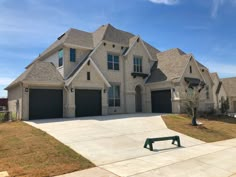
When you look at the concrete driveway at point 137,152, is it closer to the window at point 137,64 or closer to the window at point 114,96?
the window at point 114,96

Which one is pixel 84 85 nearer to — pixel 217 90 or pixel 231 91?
pixel 217 90

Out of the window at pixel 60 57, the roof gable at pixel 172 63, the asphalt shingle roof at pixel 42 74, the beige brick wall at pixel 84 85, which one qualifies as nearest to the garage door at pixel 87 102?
the beige brick wall at pixel 84 85

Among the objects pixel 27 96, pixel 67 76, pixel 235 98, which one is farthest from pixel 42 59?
pixel 235 98

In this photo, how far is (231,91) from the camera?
127 ft

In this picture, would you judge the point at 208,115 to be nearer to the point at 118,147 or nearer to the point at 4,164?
the point at 118,147

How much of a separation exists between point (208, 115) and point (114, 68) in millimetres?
11865

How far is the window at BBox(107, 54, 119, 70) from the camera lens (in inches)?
966

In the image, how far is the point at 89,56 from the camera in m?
22.3

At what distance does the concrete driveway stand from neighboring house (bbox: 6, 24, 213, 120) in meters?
6.22

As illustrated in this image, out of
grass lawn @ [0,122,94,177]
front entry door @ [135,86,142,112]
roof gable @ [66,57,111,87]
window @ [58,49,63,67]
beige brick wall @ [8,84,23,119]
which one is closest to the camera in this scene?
grass lawn @ [0,122,94,177]

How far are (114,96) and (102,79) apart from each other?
10.6 feet

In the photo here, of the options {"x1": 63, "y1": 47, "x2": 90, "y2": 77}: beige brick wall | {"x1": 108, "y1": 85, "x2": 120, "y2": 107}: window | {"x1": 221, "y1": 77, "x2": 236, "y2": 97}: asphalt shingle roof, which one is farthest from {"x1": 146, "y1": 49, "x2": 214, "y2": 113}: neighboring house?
{"x1": 221, "y1": 77, "x2": 236, "y2": 97}: asphalt shingle roof

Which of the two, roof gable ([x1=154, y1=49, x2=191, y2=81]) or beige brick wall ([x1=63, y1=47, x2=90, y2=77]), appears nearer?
beige brick wall ([x1=63, y1=47, x2=90, y2=77])

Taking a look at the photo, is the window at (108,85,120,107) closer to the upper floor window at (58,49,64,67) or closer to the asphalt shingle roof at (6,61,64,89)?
the asphalt shingle roof at (6,61,64,89)
